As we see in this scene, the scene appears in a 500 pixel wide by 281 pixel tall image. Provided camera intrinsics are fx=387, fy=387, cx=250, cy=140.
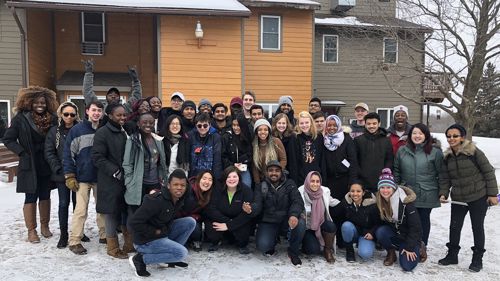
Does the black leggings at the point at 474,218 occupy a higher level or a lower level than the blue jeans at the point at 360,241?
higher

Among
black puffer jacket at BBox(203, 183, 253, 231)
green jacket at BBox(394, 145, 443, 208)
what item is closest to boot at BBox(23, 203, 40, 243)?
black puffer jacket at BBox(203, 183, 253, 231)

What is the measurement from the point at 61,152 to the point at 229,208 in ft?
7.11

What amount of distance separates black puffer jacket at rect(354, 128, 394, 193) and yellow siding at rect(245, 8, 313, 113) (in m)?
8.27

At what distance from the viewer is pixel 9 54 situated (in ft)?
37.6

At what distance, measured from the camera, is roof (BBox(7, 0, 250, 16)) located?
10023mm

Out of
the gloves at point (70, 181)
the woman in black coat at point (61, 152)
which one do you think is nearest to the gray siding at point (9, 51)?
the woman in black coat at point (61, 152)

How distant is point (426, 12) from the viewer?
10.8 m

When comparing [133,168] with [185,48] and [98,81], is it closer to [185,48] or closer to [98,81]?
[185,48]

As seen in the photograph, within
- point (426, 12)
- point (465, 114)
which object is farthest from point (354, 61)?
point (465, 114)

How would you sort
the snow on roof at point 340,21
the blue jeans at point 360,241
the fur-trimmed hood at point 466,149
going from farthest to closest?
the snow on roof at point 340,21 < the blue jeans at point 360,241 < the fur-trimmed hood at point 466,149

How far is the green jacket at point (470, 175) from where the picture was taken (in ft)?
14.6

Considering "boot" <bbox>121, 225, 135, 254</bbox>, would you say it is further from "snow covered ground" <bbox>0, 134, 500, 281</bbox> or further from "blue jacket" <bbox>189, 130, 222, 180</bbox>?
"blue jacket" <bbox>189, 130, 222, 180</bbox>

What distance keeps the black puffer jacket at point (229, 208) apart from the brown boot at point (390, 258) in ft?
5.71

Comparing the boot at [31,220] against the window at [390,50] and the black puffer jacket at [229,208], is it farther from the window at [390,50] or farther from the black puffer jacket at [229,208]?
the window at [390,50]
